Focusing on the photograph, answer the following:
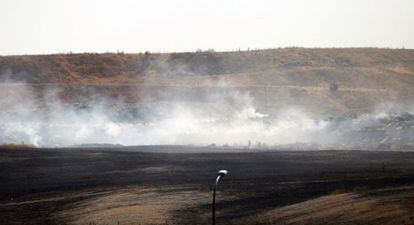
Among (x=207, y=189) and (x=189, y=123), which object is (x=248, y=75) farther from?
(x=207, y=189)

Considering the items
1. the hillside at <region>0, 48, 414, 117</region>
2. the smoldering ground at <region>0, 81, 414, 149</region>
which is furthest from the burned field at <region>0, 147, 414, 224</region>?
the hillside at <region>0, 48, 414, 117</region>

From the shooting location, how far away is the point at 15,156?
175ft

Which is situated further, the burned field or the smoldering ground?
the smoldering ground

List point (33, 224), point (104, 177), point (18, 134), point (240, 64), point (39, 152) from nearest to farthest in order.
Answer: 1. point (33, 224)
2. point (104, 177)
3. point (39, 152)
4. point (18, 134)
5. point (240, 64)

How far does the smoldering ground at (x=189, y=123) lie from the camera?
70.5m

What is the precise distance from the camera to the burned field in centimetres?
2612

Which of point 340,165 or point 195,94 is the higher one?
point 195,94

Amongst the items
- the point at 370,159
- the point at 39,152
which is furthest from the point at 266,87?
the point at 370,159

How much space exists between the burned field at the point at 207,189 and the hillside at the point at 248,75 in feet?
152

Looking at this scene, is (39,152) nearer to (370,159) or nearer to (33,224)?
(370,159)

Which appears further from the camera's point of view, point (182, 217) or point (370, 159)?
point (370, 159)

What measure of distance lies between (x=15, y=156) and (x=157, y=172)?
15946 mm

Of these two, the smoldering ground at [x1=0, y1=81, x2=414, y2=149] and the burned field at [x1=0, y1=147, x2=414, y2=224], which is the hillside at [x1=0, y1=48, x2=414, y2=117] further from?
the burned field at [x1=0, y1=147, x2=414, y2=224]

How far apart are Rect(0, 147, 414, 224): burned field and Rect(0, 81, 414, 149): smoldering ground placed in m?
20.1
